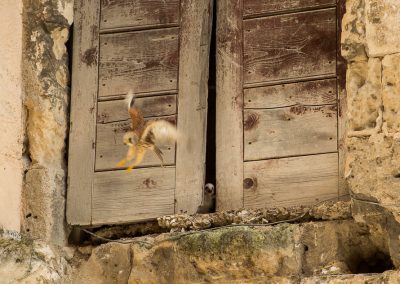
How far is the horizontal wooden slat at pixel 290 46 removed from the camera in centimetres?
658

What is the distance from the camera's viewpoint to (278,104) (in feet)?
21.7

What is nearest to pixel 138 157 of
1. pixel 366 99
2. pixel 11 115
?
pixel 11 115

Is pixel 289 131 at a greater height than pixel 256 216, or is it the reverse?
pixel 289 131

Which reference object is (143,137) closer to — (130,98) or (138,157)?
(138,157)

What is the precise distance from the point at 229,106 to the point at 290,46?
40 cm

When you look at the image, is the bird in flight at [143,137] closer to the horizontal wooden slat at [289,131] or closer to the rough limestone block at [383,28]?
the horizontal wooden slat at [289,131]

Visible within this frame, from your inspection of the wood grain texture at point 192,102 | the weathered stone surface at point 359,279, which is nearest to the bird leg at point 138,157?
the wood grain texture at point 192,102

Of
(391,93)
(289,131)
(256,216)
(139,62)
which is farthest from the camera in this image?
(139,62)

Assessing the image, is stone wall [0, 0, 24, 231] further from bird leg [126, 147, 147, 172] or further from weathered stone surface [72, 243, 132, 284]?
bird leg [126, 147, 147, 172]

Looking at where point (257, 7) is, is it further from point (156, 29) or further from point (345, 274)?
point (345, 274)

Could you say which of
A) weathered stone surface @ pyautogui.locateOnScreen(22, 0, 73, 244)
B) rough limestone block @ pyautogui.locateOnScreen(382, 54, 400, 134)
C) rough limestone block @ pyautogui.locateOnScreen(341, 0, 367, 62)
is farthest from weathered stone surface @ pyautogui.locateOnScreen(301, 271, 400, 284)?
weathered stone surface @ pyautogui.locateOnScreen(22, 0, 73, 244)

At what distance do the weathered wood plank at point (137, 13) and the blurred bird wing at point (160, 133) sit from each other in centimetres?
52

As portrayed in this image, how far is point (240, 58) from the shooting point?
676 centimetres

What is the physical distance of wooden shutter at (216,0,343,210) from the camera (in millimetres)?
6492
